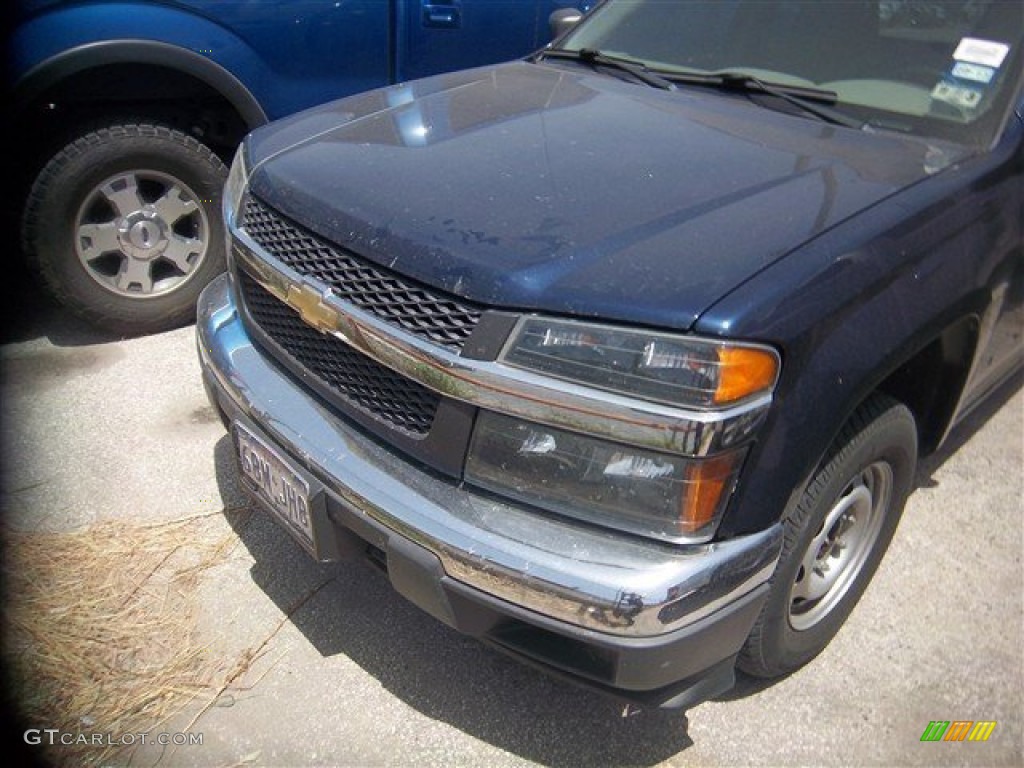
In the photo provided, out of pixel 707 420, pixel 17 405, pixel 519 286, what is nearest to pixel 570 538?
pixel 707 420

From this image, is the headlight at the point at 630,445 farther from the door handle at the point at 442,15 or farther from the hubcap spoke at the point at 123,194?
the door handle at the point at 442,15

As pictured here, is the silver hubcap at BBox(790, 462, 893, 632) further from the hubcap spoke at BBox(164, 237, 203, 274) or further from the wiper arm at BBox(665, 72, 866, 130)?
the hubcap spoke at BBox(164, 237, 203, 274)

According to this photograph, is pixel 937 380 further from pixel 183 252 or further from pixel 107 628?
pixel 183 252

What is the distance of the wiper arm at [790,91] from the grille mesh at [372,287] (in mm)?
1383

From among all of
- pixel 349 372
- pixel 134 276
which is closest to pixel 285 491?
pixel 349 372

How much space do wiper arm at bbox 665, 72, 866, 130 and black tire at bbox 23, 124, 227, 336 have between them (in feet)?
6.96

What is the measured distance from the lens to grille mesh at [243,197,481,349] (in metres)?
1.91

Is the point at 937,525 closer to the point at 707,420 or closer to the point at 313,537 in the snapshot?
the point at 707,420

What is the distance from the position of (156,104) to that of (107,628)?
2.32 m

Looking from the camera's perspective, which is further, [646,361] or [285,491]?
[285,491]

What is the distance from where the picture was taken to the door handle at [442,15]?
13.3 feet

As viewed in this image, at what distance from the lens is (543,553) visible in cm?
179

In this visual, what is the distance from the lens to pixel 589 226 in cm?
199

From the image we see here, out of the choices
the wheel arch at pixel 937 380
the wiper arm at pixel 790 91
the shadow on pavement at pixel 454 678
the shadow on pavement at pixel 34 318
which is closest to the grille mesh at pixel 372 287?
the shadow on pavement at pixel 454 678
